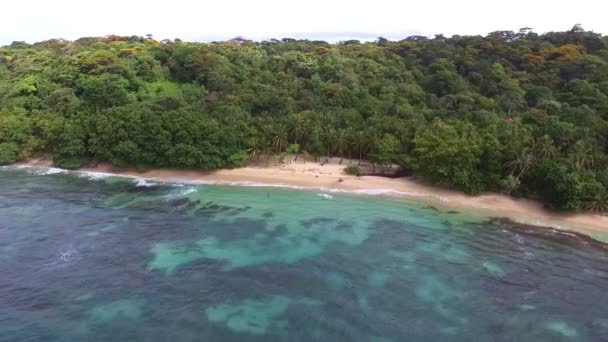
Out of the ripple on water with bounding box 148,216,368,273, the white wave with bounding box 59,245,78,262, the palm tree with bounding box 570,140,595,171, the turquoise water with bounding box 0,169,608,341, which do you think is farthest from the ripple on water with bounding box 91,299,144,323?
the palm tree with bounding box 570,140,595,171

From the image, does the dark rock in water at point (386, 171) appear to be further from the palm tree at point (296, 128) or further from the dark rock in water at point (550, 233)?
the dark rock in water at point (550, 233)

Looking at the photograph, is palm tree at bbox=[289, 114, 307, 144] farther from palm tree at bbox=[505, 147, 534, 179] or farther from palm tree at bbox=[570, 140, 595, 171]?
palm tree at bbox=[570, 140, 595, 171]

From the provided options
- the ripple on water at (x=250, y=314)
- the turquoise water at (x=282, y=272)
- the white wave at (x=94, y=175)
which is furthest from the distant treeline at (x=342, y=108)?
the ripple on water at (x=250, y=314)

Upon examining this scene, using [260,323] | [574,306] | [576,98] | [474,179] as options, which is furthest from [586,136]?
[260,323]

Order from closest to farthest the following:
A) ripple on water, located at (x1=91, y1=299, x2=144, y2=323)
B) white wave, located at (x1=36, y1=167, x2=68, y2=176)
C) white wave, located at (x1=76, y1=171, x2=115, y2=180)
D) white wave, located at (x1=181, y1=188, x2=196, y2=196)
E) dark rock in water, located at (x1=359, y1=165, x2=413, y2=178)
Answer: ripple on water, located at (x1=91, y1=299, x2=144, y2=323)
white wave, located at (x1=181, y1=188, x2=196, y2=196)
dark rock in water, located at (x1=359, y1=165, x2=413, y2=178)
white wave, located at (x1=76, y1=171, x2=115, y2=180)
white wave, located at (x1=36, y1=167, x2=68, y2=176)

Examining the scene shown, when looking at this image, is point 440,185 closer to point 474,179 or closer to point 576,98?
point 474,179

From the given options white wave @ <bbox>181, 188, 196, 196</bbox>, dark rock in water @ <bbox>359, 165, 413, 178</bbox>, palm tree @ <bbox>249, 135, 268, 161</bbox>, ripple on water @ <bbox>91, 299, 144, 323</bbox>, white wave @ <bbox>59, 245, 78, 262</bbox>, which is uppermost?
palm tree @ <bbox>249, 135, 268, 161</bbox>
